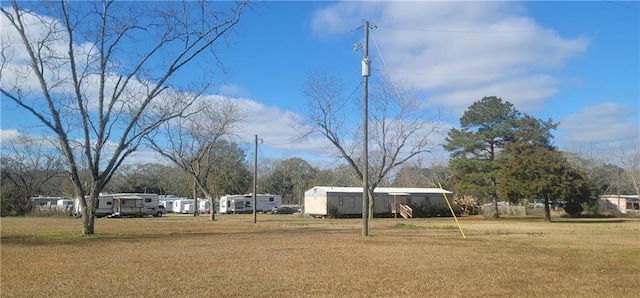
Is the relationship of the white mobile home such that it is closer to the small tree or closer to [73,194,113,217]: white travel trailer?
the small tree

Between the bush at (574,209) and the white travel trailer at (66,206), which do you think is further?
the white travel trailer at (66,206)

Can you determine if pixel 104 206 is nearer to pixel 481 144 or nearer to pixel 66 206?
pixel 66 206

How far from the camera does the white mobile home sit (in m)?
50.8

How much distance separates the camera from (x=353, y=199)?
5247cm

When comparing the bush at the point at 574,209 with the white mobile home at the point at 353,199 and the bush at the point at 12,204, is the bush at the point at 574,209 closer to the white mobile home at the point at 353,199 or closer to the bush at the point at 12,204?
the white mobile home at the point at 353,199

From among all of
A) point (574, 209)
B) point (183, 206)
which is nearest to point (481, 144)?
point (574, 209)

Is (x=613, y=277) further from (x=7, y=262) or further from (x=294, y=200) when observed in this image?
(x=294, y=200)

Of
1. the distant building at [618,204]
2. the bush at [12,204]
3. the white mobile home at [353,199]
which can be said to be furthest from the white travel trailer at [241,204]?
the distant building at [618,204]

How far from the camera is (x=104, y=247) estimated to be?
51.8ft

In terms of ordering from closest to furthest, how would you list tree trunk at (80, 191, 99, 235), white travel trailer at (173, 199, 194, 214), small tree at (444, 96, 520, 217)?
1. tree trunk at (80, 191, 99, 235)
2. small tree at (444, 96, 520, 217)
3. white travel trailer at (173, 199, 194, 214)

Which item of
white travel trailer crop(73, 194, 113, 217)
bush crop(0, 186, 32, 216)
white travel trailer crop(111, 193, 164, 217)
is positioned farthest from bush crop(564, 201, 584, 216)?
bush crop(0, 186, 32, 216)

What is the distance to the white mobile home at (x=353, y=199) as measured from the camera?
5075cm

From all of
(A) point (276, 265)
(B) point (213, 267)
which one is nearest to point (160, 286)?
(B) point (213, 267)

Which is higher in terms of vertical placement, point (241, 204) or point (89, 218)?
point (89, 218)
